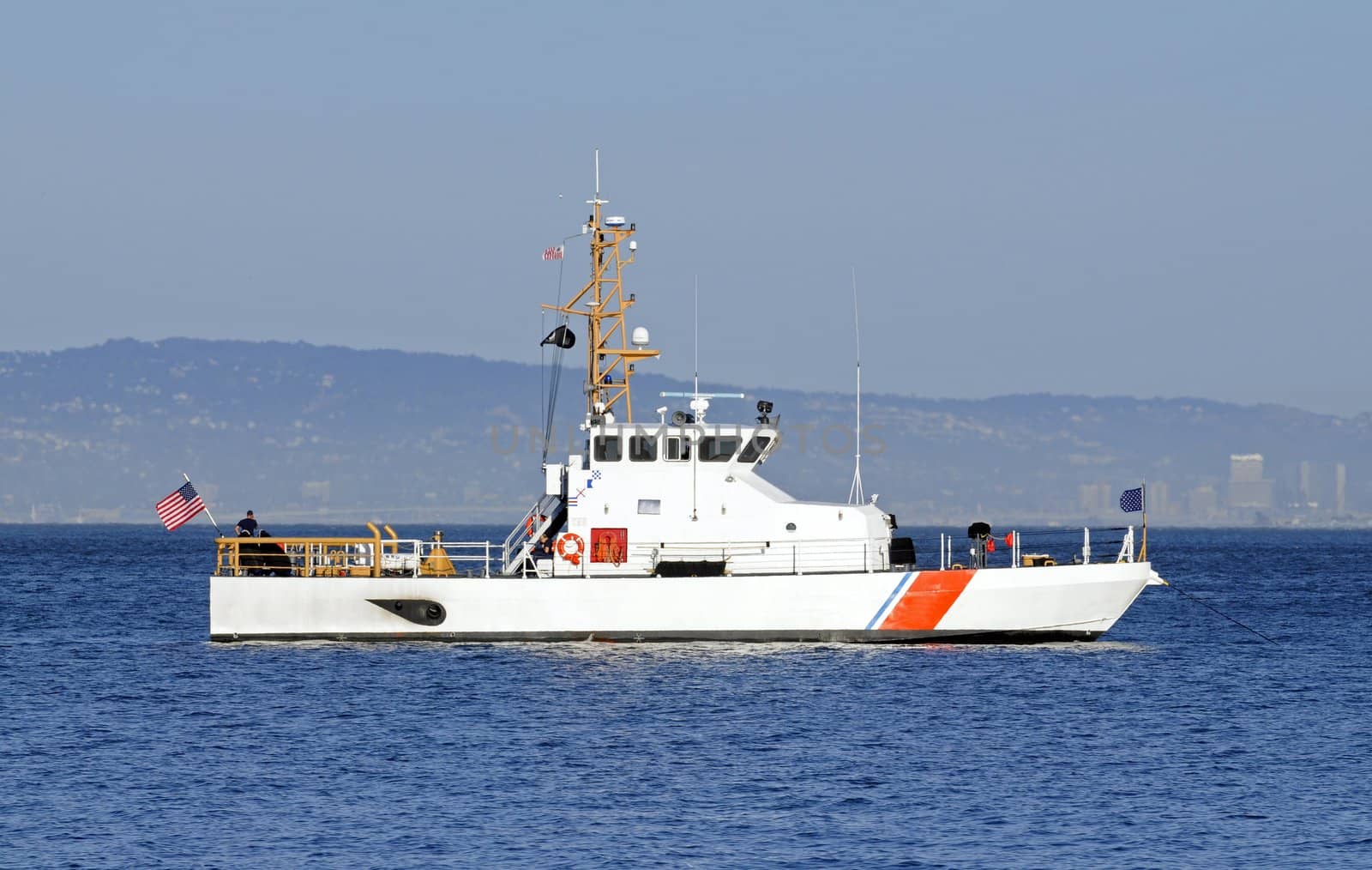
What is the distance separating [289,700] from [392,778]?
22.6ft

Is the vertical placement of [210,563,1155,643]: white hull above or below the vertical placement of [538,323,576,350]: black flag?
below

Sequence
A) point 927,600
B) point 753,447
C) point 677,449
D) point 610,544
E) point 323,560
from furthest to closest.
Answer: point 323,560, point 753,447, point 677,449, point 610,544, point 927,600

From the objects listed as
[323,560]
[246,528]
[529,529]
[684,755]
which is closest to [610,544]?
[529,529]

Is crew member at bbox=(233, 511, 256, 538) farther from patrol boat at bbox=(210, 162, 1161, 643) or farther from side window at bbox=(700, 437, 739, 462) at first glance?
side window at bbox=(700, 437, 739, 462)

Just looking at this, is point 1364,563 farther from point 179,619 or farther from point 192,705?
point 192,705

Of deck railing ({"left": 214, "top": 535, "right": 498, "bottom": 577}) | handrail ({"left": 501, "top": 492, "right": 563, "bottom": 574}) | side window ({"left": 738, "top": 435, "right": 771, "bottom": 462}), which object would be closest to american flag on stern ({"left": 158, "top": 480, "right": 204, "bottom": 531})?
deck railing ({"left": 214, "top": 535, "right": 498, "bottom": 577})

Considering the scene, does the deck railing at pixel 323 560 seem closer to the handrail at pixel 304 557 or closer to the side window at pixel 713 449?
the handrail at pixel 304 557

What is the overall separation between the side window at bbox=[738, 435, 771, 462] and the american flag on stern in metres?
11.4

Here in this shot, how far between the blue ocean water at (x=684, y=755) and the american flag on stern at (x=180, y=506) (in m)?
2.97

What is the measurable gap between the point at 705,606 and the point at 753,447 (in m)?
3.51

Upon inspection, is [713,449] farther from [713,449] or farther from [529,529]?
[529,529]

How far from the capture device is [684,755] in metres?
26.1

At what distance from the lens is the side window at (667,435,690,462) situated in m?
36.1

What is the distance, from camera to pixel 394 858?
66.5ft
